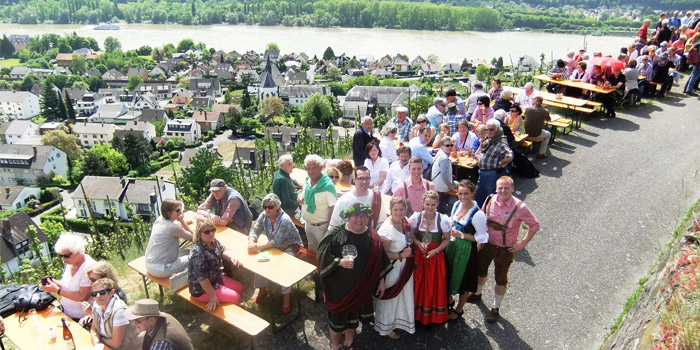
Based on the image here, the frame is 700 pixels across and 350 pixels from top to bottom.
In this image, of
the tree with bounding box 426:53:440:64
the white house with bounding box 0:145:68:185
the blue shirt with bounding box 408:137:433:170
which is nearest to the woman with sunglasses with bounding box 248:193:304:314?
the blue shirt with bounding box 408:137:433:170

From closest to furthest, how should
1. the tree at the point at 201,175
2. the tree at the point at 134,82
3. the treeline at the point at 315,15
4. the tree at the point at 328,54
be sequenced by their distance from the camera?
1. the tree at the point at 201,175
2. the tree at the point at 134,82
3. the tree at the point at 328,54
4. the treeline at the point at 315,15

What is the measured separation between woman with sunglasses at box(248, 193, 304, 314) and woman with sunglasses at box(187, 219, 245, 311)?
0.41m

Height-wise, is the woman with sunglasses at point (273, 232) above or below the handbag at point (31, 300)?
above

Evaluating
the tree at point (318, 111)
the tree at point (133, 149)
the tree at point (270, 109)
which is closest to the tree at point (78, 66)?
the tree at point (270, 109)

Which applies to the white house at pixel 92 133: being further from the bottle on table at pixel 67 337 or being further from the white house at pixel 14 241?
the bottle on table at pixel 67 337

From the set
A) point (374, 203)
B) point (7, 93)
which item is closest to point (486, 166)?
point (374, 203)

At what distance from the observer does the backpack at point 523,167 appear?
7.76 meters

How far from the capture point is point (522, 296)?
5.07 meters

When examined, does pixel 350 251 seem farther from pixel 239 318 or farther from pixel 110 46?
pixel 110 46

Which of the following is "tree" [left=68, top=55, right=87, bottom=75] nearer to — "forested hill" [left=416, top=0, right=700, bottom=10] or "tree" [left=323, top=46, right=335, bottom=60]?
"tree" [left=323, top=46, right=335, bottom=60]

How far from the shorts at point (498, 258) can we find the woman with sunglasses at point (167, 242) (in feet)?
8.79

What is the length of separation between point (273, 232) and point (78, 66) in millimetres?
96036

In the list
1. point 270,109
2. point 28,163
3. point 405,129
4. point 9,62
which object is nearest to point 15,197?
point 28,163

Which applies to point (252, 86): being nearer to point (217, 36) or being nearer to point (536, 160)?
point (217, 36)
